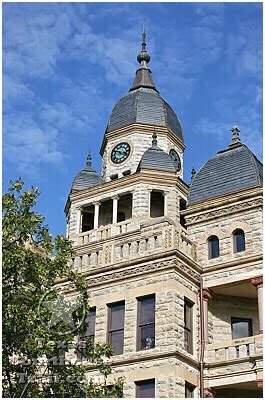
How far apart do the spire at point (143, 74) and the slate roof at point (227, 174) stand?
1587 cm

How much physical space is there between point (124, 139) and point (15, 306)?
24.6 metres

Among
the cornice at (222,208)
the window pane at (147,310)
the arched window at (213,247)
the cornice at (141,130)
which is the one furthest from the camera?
the cornice at (141,130)

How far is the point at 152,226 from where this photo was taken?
90.3 ft

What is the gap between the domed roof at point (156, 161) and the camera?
124ft

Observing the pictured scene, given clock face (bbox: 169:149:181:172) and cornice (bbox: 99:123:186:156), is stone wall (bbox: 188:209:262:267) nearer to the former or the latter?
clock face (bbox: 169:149:181:172)

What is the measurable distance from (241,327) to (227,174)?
21.1ft

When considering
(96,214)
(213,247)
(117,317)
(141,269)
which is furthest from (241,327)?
(96,214)

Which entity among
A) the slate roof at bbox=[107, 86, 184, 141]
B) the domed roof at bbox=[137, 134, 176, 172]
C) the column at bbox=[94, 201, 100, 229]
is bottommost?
the column at bbox=[94, 201, 100, 229]

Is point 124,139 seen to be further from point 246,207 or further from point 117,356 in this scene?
point 117,356

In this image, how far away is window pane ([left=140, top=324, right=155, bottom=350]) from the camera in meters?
24.8

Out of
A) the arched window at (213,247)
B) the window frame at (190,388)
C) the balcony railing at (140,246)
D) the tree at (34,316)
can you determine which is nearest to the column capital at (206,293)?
the balcony railing at (140,246)

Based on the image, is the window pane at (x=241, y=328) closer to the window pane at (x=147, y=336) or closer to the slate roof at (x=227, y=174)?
the window pane at (x=147, y=336)

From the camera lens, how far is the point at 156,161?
125 feet

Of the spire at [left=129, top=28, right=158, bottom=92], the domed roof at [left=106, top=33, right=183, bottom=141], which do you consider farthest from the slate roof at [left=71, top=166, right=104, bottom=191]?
the spire at [left=129, top=28, right=158, bottom=92]
